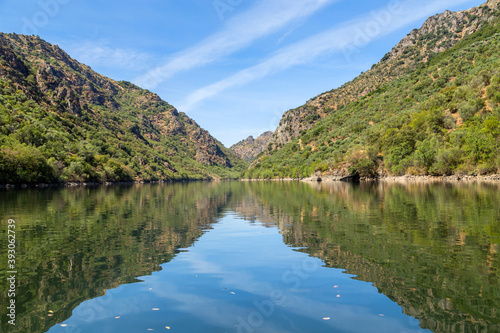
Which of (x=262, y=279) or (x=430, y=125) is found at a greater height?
(x=430, y=125)

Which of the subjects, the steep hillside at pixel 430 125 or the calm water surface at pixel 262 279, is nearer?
the calm water surface at pixel 262 279

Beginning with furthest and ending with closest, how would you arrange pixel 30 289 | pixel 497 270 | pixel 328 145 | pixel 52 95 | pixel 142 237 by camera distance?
pixel 52 95, pixel 328 145, pixel 142 237, pixel 497 270, pixel 30 289

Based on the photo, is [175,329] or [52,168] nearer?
[175,329]

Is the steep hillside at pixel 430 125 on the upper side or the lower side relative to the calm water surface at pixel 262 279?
upper

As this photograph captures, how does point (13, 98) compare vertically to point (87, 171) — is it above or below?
above

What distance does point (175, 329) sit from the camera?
8.32m

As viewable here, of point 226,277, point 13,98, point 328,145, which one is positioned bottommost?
point 226,277

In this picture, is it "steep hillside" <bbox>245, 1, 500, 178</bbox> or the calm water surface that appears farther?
"steep hillside" <bbox>245, 1, 500, 178</bbox>

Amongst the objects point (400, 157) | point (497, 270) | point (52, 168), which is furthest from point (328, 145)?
point (497, 270)

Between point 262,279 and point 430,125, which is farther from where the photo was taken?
point 430,125

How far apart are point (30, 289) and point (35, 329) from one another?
347 centimetres

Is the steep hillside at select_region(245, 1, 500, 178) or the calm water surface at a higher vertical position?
the steep hillside at select_region(245, 1, 500, 178)

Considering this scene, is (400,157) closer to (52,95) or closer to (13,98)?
(13,98)

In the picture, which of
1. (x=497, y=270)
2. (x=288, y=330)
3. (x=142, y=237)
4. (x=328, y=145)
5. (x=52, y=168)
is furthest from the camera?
(x=328, y=145)
